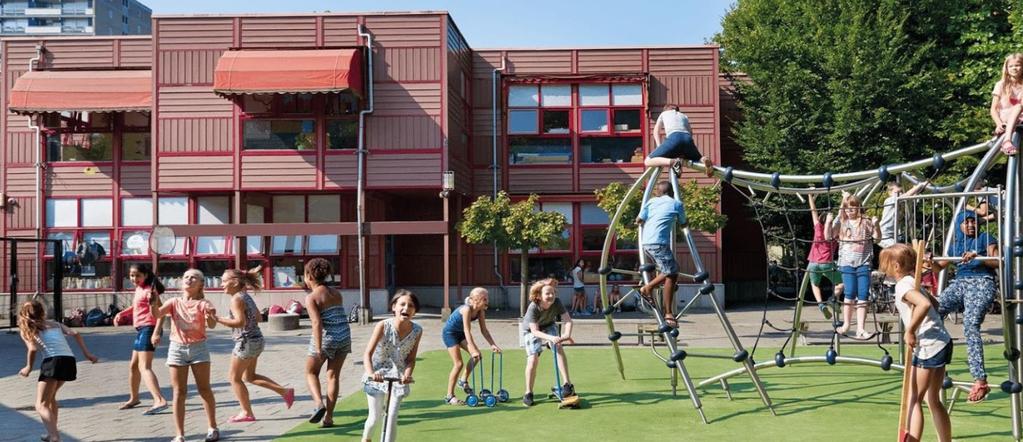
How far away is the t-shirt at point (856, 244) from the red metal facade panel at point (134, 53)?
74.4 feet

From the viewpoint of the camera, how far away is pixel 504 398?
1038 centimetres

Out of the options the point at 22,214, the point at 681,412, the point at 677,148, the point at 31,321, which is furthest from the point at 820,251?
the point at 22,214

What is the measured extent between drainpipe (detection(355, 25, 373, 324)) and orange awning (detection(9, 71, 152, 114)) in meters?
6.34

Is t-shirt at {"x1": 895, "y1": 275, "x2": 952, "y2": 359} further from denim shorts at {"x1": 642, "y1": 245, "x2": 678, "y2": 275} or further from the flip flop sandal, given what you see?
the flip flop sandal

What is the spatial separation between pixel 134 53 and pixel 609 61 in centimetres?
1474

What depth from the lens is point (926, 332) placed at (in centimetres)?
692

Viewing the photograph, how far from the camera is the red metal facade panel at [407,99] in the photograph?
24656mm

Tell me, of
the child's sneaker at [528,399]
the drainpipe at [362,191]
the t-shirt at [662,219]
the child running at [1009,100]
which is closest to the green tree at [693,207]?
the drainpipe at [362,191]

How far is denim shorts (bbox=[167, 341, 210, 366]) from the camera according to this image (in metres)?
8.09

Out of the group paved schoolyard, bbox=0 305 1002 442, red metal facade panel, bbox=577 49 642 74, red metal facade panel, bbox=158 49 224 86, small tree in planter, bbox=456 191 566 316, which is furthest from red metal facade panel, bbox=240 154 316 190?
red metal facade panel, bbox=577 49 642 74

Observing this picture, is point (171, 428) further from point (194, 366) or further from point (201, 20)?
point (201, 20)

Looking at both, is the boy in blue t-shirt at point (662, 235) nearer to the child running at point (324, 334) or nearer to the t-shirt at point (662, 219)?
the t-shirt at point (662, 219)

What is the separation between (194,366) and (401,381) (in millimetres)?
2256

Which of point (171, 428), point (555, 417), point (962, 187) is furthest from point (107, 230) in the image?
point (962, 187)
